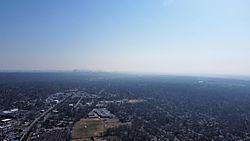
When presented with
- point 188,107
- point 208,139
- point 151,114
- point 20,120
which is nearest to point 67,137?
point 20,120

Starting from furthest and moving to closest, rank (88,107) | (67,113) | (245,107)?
1. (245,107)
2. (88,107)
3. (67,113)

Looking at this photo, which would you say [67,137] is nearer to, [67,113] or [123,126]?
[123,126]

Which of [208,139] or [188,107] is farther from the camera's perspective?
[188,107]

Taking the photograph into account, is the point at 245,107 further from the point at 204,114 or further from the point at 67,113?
the point at 67,113


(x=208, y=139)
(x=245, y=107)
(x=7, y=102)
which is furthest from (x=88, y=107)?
(x=245, y=107)

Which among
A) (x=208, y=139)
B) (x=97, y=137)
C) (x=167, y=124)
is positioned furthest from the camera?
(x=167, y=124)

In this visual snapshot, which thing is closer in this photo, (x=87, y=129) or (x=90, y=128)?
(x=87, y=129)

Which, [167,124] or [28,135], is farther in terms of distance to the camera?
[167,124]

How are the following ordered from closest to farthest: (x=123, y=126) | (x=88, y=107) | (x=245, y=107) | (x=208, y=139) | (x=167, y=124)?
(x=208, y=139) < (x=123, y=126) < (x=167, y=124) < (x=88, y=107) < (x=245, y=107)

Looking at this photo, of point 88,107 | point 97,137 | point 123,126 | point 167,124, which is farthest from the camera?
point 88,107
